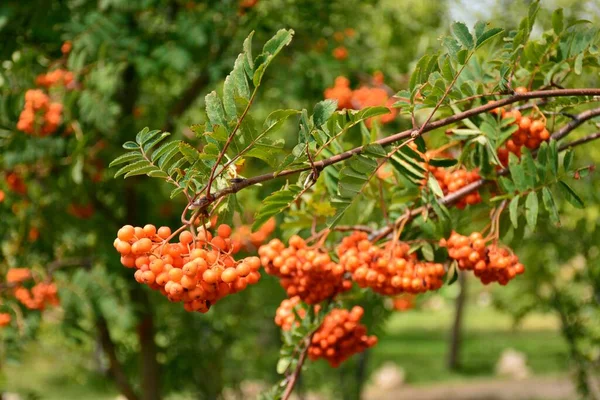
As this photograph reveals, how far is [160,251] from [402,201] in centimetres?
81

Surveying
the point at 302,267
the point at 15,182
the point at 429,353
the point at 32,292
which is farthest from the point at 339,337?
the point at 429,353

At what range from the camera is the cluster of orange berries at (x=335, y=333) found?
198 centimetres

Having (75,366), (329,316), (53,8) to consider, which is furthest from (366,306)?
(75,366)

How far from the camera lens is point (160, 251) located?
4.56 feet

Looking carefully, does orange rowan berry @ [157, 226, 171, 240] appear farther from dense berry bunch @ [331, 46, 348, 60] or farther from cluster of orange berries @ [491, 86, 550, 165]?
dense berry bunch @ [331, 46, 348, 60]

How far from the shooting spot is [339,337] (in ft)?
6.53

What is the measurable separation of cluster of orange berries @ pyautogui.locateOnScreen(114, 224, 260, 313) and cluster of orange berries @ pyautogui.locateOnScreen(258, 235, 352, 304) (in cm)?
42

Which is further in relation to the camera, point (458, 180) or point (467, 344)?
point (467, 344)

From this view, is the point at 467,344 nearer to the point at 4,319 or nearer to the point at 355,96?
the point at 355,96

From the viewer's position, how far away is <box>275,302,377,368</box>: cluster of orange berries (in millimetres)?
1981

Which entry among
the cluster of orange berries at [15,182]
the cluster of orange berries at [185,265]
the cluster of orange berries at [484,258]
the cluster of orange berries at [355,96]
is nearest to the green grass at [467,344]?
the cluster of orange berries at [355,96]

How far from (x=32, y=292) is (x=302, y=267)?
2113 millimetres

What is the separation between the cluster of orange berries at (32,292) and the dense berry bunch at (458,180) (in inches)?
88.7

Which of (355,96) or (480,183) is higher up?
(355,96)
